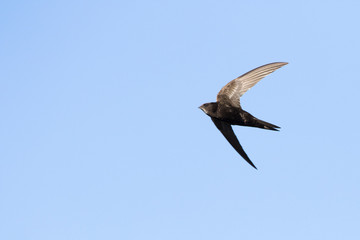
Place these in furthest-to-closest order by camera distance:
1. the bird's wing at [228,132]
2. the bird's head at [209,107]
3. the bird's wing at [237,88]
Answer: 1. the bird's wing at [228,132]
2. the bird's head at [209,107]
3. the bird's wing at [237,88]

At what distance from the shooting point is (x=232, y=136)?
16969 mm

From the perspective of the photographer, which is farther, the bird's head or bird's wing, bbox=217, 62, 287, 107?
the bird's head

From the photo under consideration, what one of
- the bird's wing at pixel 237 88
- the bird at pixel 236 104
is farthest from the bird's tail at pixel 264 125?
the bird's wing at pixel 237 88

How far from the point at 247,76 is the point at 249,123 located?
1.54m

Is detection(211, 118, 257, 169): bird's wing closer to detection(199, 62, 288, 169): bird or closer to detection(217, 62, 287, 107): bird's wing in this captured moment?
detection(199, 62, 288, 169): bird

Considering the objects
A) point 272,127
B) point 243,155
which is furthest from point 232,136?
point 272,127

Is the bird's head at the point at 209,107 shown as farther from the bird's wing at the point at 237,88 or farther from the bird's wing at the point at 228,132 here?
the bird's wing at the point at 228,132

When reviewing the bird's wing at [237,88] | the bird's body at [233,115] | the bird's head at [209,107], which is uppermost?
the bird's wing at [237,88]

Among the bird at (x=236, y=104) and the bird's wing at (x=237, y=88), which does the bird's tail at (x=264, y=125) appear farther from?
the bird's wing at (x=237, y=88)

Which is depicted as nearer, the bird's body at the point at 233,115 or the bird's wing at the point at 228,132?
the bird's body at the point at 233,115

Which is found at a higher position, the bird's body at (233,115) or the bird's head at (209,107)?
the bird's head at (209,107)

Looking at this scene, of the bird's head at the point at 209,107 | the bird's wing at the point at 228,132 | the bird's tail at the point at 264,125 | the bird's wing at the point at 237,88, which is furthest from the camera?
the bird's wing at the point at 228,132

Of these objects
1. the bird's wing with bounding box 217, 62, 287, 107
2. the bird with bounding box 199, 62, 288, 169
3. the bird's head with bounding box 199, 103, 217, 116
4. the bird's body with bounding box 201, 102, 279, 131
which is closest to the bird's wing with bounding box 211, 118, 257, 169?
the bird with bounding box 199, 62, 288, 169

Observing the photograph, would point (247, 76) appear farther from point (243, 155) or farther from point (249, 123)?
point (243, 155)
